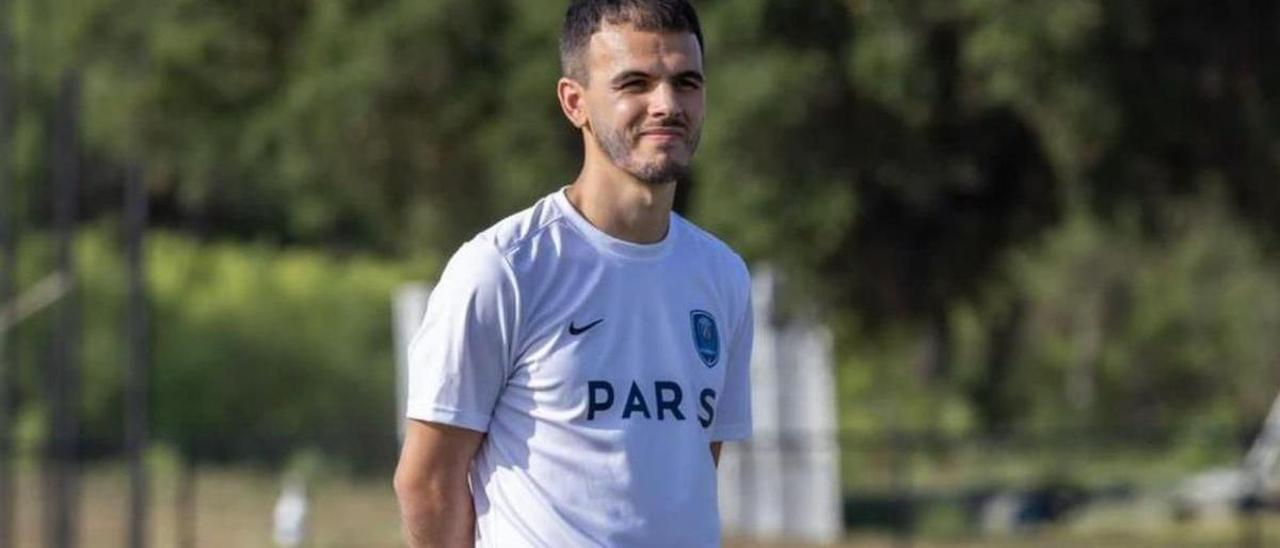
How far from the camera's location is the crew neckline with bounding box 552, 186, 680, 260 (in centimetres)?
418

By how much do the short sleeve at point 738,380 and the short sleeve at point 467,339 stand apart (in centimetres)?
48

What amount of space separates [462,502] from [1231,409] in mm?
56934

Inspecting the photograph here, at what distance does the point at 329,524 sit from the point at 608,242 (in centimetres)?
2401

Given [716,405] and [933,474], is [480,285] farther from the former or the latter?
[933,474]

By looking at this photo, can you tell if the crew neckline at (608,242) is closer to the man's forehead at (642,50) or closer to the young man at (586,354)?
the young man at (586,354)

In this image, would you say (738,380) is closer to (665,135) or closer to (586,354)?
(586,354)

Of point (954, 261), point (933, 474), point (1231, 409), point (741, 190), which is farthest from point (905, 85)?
point (1231, 409)

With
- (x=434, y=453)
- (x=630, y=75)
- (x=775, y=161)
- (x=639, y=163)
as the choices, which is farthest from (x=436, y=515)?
(x=775, y=161)

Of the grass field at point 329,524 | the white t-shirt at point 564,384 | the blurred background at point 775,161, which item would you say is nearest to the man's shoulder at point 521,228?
the white t-shirt at point 564,384

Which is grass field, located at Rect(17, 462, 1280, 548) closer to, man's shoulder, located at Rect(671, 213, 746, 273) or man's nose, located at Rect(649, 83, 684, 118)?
man's shoulder, located at Rect(671, 213, 746, 273)

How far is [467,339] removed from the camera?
4.07 meters

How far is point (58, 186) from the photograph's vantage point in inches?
699

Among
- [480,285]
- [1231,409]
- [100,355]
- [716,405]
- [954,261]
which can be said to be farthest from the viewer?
[1231,409]

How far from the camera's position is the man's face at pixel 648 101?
410 cm
